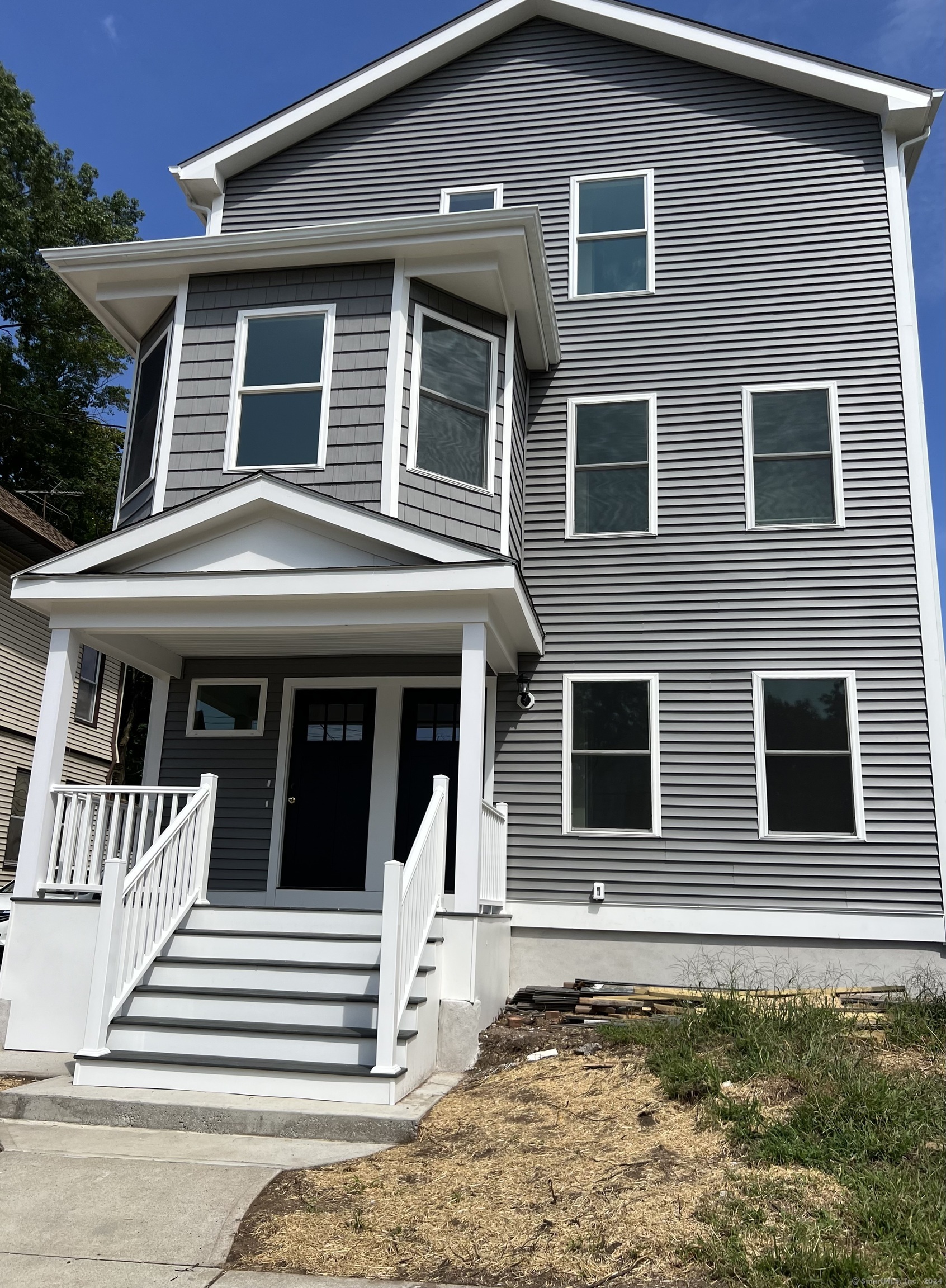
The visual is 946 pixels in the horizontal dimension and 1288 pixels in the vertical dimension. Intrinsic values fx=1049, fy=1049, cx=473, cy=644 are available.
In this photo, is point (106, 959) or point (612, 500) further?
point (612, 500)

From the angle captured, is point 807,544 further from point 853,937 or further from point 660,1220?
point 660,1220

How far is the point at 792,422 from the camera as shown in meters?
10.2

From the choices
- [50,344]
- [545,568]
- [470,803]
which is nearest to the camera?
[470,803]

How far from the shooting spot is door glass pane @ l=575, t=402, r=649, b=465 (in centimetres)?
1045

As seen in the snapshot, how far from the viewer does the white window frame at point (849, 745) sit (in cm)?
909

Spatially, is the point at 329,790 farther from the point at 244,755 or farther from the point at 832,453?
the point at 832,453

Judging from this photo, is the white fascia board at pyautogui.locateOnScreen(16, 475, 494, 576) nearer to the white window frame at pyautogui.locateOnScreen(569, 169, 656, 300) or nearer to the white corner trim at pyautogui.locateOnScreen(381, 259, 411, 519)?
the white corner trim at pyautogui.locateOnScreen(381, 259, 411, 519)

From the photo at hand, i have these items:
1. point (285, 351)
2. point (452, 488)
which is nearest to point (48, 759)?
point (452, 488)

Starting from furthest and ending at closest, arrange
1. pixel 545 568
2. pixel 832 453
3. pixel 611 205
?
pixel 611 205 < pixel 545 568 < pixel 832 453

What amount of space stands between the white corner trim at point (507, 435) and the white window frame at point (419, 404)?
86 millimetres

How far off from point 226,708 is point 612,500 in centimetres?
429

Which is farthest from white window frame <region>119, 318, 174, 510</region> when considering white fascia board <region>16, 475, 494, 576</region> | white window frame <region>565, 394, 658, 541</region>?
white window frame <region>565, 394, 658, 541</region>

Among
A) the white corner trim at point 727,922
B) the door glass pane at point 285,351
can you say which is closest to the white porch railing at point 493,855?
the white corner trim at point 727,922

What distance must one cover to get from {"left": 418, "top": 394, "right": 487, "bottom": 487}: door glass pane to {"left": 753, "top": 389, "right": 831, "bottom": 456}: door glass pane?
279 cm
